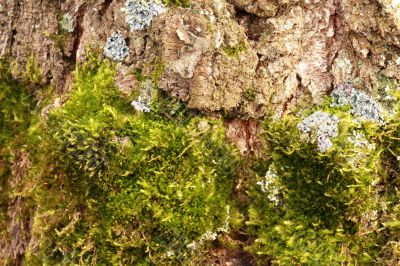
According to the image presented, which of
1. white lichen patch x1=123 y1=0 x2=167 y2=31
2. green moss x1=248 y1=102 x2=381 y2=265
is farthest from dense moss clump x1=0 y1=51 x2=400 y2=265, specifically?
white lichen patch x1=123 y1=0 x2=167 y2=31

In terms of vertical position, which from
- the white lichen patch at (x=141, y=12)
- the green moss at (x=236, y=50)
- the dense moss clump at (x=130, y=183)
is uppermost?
the white lichen patch at (x=141, y=12)

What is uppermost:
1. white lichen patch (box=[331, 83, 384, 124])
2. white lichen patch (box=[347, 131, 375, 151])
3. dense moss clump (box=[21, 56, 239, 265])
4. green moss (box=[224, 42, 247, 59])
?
green moss (box=[224, 42, 247, 59])

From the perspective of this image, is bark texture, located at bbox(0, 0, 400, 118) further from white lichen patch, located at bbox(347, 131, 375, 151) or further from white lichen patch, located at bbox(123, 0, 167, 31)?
white lichen patch, located at bbox(347, 131, 375, 151)

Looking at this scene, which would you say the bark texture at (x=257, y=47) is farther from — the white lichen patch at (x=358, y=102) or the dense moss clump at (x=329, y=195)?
the dense moss clump at (x=329, y=195)

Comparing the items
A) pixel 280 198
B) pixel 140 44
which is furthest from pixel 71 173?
pixel 280 198

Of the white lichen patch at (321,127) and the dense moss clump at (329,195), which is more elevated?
the white lichen patch at (321,127)

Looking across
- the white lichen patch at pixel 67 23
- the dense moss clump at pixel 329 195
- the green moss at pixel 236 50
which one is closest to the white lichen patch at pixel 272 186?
the dense moss clump at pixel 329 195

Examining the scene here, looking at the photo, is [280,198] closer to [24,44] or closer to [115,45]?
[115,45]
